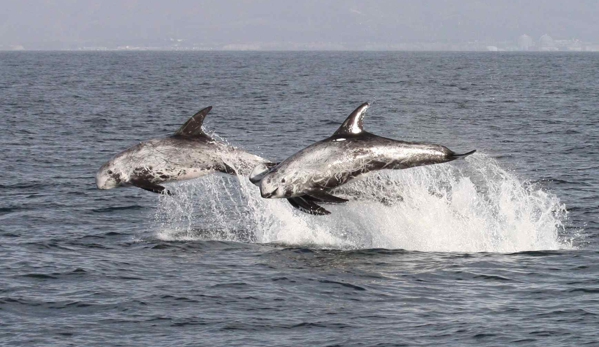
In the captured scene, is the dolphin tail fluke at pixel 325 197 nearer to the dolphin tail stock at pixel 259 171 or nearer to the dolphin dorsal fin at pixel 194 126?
the dolphin tail stock at pixel 259 171

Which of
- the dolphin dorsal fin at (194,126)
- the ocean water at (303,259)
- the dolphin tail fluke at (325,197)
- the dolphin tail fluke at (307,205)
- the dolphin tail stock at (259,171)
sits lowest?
the ocean water at (303,259)

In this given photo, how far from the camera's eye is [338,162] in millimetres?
21734

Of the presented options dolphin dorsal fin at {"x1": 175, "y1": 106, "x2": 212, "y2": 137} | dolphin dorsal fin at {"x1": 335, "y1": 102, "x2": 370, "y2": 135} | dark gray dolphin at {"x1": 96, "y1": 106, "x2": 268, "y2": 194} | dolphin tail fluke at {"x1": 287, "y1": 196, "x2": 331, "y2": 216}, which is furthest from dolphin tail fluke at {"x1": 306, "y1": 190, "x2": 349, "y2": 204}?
dolphin dorsal fin at {"x1": 175, "y1": 106, "x2": 212, "y2": 137}

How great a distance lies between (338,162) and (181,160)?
12.9ft

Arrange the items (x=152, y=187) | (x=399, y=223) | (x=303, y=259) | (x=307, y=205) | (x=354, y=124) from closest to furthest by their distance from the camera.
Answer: (x=354, y=124), (x=307, y=205), (x=152, y=187), (x=303, y=259), (x=399, y=223)

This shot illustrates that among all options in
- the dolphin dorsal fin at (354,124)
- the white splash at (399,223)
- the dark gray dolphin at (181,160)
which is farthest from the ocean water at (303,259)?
the dolphin dorsal fin at (354,124)

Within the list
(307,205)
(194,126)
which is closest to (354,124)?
(307,205)

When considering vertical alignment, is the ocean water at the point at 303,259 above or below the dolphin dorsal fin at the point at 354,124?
below

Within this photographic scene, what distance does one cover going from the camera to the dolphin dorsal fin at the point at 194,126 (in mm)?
23312

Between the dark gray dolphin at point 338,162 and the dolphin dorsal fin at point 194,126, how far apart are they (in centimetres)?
243

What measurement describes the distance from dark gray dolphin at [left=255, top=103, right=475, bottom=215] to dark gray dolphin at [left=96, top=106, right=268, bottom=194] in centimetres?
185

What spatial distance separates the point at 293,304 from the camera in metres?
19.7

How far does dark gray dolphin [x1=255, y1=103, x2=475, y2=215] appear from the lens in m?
21.6

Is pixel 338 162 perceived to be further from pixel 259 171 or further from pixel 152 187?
pixel 152 187
